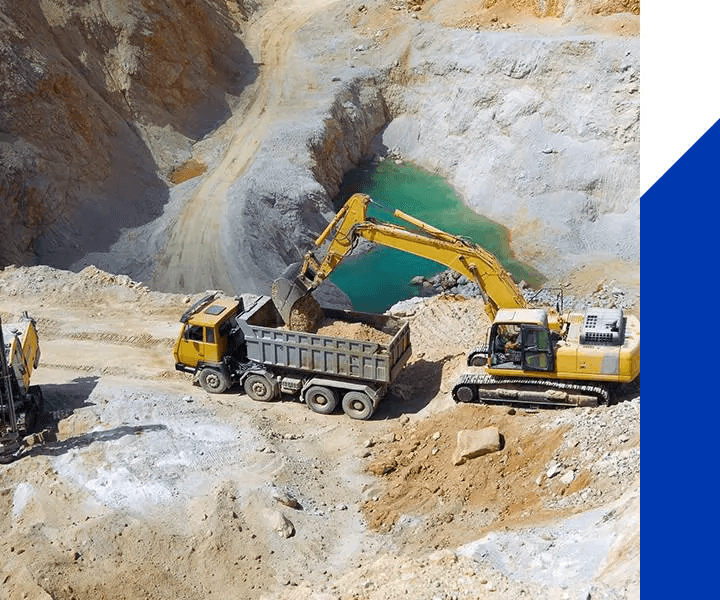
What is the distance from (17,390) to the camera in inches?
678

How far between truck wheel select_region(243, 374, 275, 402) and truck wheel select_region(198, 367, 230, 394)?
1.63ft

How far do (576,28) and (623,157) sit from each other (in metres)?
7.71

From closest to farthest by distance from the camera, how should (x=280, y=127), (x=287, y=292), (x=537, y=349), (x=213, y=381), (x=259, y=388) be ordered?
(x=537, y=349) → (x=287, y=292) → (x=259, y=388) → (x=213, y=381) → (x=280, y=127)

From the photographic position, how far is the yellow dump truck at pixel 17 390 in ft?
53.6

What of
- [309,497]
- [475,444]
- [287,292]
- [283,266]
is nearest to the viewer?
[475,444]

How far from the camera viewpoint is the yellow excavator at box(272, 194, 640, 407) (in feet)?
54.5

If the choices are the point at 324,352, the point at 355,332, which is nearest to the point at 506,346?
the point at 355,332

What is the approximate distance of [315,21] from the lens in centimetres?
4444

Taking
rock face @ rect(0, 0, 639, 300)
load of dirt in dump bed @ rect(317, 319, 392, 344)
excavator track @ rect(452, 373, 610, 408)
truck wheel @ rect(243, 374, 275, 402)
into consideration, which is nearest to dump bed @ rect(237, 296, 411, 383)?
load of dirt in dump bed @ rect(317, 319, 392, 344)

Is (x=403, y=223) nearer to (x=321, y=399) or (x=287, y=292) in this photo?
(x=287, y=292)

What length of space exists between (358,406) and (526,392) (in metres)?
3.74

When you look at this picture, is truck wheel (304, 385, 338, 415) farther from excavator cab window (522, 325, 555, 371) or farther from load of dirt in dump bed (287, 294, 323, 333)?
excavator cab window (522, 325, 555, 371)

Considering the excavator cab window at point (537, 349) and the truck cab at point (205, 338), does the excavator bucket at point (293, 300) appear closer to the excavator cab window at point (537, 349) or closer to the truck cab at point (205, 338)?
the truck cab at point (205, 338)

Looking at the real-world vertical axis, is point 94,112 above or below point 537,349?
above
